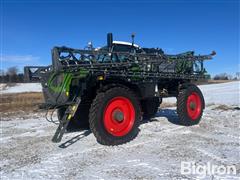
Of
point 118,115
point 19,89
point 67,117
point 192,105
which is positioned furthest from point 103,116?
point 19,89

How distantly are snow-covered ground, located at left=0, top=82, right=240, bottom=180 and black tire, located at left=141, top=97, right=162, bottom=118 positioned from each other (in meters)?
1.01

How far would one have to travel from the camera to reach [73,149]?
20.5 feet

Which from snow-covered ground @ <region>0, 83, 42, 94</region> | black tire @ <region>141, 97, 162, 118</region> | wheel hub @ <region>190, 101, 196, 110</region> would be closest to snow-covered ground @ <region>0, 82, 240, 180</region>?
wheel hub @ <region>190, 101, 196, 110</region>

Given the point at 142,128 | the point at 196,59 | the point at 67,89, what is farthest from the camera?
the point at 196,59

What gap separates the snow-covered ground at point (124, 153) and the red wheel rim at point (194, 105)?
0.35 m

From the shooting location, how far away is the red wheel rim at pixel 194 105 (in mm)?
8611

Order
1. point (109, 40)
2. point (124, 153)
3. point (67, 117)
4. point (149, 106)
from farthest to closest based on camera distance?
point (149, 106), point (109, 40), point (67, 117), point (124, 153)

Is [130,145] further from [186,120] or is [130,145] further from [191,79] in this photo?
[191,79]

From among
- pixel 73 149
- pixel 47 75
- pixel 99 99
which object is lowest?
pixel 73 149

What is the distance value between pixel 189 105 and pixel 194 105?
24cm

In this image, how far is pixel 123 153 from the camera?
5.76 meters

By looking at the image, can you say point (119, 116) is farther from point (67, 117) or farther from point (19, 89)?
point (19, 89)

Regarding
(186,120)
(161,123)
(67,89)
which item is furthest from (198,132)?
(67,89)

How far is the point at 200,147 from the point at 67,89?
3223 mm
